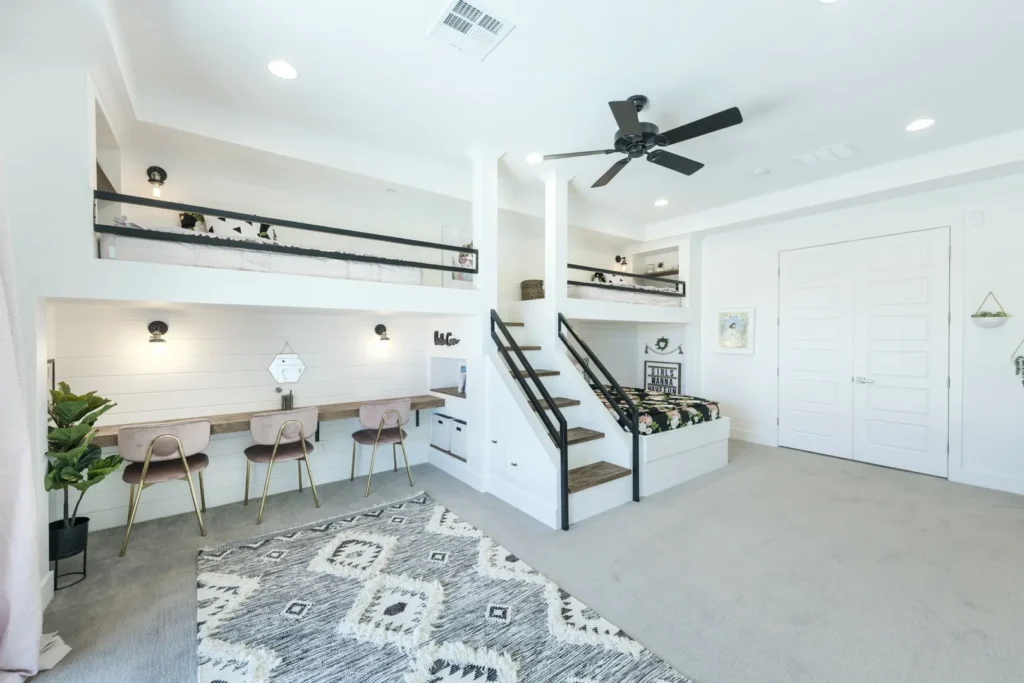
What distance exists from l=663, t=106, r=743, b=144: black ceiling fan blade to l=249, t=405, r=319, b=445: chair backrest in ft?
11.8

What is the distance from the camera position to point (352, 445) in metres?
4.19

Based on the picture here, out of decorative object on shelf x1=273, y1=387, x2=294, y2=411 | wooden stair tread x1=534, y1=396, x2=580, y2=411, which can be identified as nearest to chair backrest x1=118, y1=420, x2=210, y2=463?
decorative object on shelf x1=273, y1=387, x2=294, y2=411

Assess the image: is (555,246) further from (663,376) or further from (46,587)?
(46,587)

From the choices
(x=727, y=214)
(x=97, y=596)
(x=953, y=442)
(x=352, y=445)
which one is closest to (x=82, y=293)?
(x=97, y=596)

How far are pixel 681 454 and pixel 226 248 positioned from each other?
13.8 feet

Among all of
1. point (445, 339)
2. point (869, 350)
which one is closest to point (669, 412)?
point (445, 339)

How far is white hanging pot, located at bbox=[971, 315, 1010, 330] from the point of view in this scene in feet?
12.3

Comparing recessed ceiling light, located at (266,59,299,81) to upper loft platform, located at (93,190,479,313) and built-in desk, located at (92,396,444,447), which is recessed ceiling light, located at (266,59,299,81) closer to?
upper loft platform, located at (93,190,479,313)

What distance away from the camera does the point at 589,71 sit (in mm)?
2652

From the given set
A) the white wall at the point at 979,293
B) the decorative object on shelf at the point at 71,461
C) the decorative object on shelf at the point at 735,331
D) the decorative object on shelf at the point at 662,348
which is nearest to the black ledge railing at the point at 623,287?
the decorative object on shelf at the point at 735,331

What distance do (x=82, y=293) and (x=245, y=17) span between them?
5.83 feet

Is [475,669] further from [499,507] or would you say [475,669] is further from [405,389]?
[405,389]

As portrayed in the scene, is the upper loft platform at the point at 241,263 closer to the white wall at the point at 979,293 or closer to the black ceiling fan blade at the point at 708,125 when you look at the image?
the black ceiling fan blade at the point at 708,125

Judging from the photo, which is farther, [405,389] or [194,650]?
[405,389]
